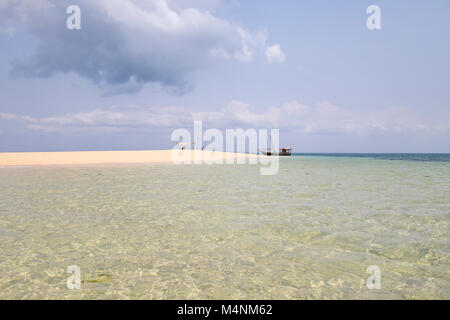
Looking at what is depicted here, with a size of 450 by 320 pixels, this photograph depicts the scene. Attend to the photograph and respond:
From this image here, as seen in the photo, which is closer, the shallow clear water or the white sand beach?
the shallow clear water

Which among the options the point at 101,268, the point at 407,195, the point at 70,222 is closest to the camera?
the point at 101,268

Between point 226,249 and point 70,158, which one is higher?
point 70,158

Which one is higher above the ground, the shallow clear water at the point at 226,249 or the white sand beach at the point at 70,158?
the white sand beach at the point at 70,158

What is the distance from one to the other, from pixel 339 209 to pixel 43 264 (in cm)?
800

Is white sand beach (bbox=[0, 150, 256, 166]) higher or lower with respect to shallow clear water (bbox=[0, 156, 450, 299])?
higher

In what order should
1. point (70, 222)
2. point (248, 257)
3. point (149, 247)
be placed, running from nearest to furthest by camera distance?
point (248, 257), point (149, 247), point (70, 222)

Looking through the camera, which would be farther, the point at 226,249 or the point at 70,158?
the point at 70,158

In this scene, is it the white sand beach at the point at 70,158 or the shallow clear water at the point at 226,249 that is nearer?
the shallow clear water at the point at 226,249

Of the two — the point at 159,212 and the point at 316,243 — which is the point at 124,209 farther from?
the point at 316,243
